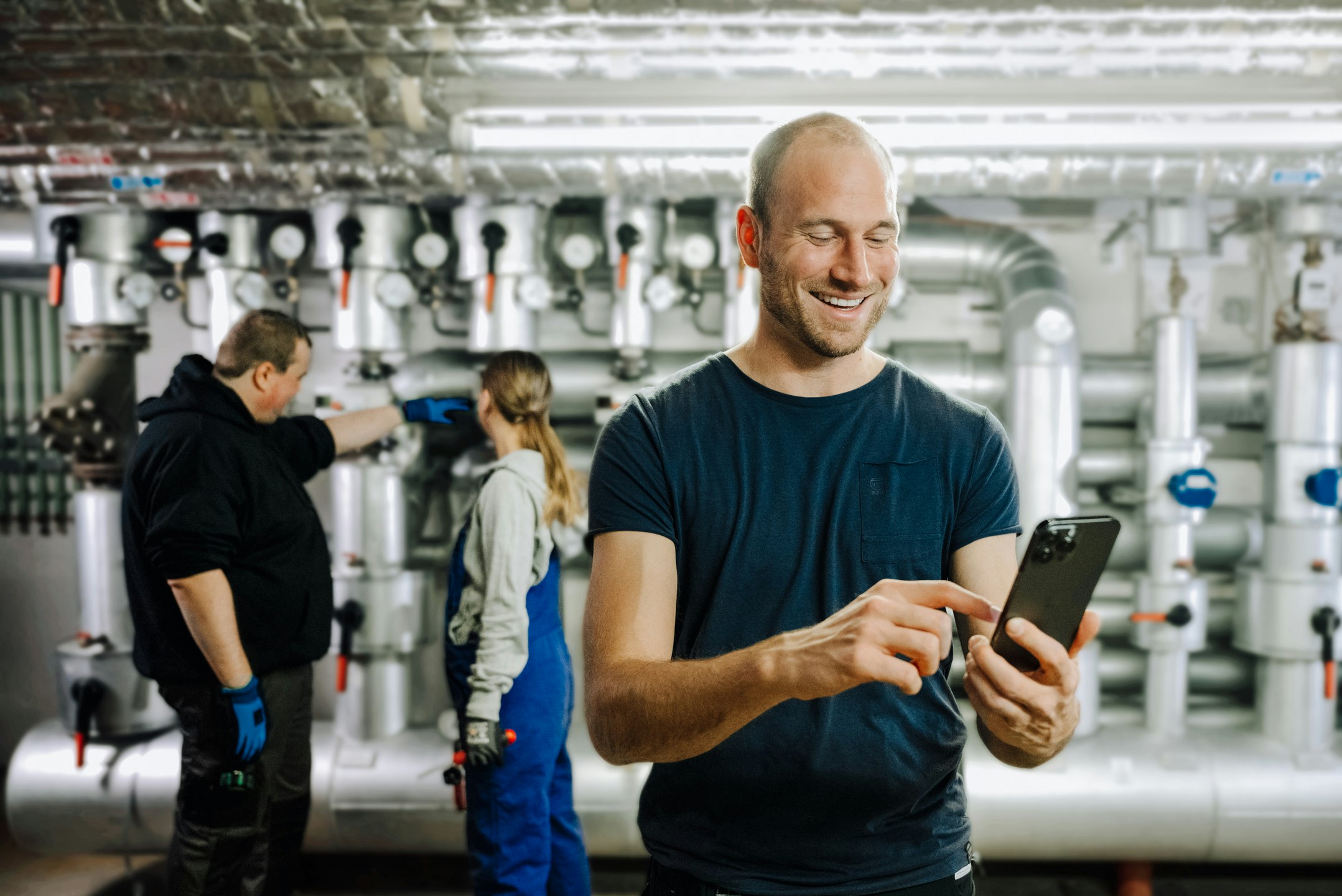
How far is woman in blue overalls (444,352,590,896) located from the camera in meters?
2.17

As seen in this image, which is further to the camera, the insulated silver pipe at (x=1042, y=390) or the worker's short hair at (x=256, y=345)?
the insulated silver pipe at (x=1042, y=390)

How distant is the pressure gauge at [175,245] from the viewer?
2.97 metres

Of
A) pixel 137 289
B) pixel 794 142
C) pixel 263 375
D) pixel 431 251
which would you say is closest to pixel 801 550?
pixel 794 142

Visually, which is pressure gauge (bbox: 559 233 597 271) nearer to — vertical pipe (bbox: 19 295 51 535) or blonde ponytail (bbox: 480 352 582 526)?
blonde ponytail (bbox: 480 352 582 526)

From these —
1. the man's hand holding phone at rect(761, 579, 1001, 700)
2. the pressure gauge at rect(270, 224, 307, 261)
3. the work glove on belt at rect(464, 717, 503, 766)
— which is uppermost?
the pressure gauge at rect(270, 224, 307, 261)

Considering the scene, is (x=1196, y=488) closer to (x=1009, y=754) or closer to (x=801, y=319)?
(x=1009, y=754)

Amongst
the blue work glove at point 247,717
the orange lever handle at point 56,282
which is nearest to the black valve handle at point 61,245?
the orange lever handle at point 56,282

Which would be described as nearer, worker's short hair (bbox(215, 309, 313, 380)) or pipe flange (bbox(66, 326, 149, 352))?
worker's short hair (bbox(215, 309, 313, 380))

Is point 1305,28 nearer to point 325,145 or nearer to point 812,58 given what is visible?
point 812,58

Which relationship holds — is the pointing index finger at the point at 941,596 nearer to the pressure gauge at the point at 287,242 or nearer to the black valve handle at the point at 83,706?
the pressure gauge at the point at 287,242

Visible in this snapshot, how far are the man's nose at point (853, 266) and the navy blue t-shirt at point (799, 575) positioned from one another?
5.9 inches

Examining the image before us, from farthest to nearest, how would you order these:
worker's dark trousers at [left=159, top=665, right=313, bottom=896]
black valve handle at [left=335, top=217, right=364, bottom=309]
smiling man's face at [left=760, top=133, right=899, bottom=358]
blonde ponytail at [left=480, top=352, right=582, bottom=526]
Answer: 1. black valve handle at [left=335, top=217, right=364, bottom=309]
2. blonde ponytail at [left=480, top=352, right=582, bottom=526]
3. worker's dark trousers at [left=159, top=665, right=313, bottom=896]
4. smiling man's face at [left=760, top=133, right=899, bottom=358]

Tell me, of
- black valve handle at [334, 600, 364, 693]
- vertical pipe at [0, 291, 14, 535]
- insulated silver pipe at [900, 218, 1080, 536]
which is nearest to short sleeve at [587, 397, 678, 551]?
insulated silver pipe at [900, 218, 1080, 536]

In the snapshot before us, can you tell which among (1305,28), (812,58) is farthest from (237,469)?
(1305,28)
